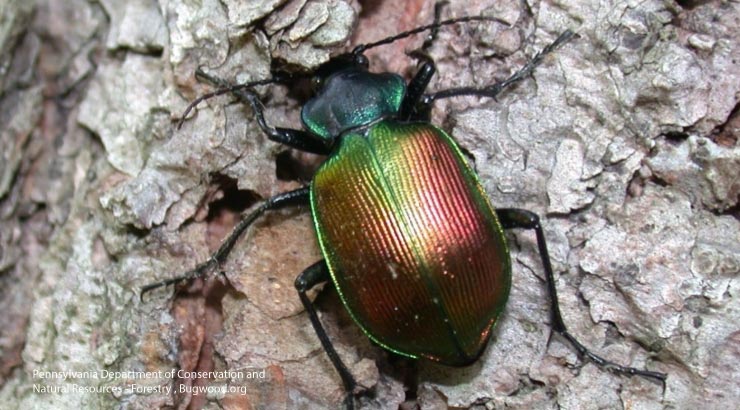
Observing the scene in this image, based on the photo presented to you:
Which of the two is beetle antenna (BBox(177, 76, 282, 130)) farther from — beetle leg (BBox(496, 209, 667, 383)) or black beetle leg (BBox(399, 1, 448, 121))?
beetle leg (BBox(496, 209, 667, 383))

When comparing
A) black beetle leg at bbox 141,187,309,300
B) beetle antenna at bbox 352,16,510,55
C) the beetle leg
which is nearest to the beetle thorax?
beetle antenna at bbox 352,16,510,55

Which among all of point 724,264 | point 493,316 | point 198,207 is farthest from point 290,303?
point 724,264

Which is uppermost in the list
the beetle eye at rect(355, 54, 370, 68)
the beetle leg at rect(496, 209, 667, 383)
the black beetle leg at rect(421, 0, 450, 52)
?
the black beetle leg at rect(421, 0, 450, 52)

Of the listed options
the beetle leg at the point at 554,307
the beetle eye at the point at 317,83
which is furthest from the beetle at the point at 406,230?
the beetle eye at the point at 317,83

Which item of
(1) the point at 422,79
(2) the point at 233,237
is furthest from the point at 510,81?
(2) the point at 233,237

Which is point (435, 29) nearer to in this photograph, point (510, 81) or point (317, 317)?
point (510, 81)

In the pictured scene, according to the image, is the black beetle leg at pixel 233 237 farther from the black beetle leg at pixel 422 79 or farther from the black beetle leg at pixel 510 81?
the black beetle leg at pixel 510 81

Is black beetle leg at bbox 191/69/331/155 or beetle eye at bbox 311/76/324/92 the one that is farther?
beetle eye at bbox 311/76/324/92
